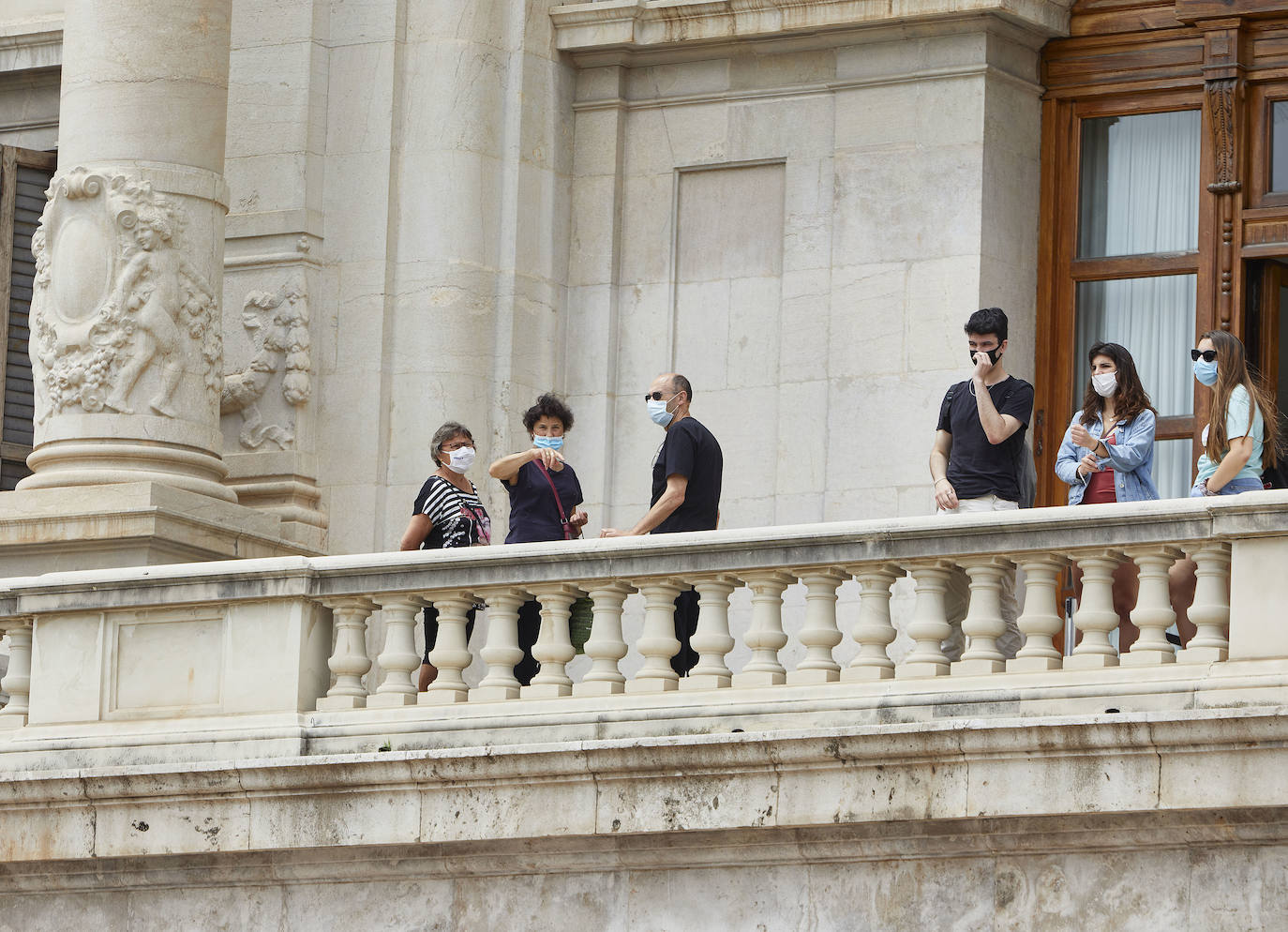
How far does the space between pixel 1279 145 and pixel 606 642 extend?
265 inches

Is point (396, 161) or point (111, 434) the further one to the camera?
point (396, 161)

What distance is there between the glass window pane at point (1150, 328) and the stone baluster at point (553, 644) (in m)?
5.79

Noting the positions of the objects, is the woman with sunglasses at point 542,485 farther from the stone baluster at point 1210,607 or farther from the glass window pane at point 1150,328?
the glass window pane at point 1150,328

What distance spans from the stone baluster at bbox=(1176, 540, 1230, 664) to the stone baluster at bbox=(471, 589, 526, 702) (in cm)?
328

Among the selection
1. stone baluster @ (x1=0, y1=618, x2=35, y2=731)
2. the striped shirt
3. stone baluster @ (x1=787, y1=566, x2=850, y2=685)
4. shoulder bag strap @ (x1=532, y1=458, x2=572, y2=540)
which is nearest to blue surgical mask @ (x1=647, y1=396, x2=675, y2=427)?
shoulder bag strap @ (x1=532, y1=458, x2=572, y2=540)

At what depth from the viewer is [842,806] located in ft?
45.2

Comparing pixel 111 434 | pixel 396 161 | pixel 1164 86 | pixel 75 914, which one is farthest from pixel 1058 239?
pixel 75 914

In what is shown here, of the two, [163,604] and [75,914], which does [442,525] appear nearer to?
[163,604]

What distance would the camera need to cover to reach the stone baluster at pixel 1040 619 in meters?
13.7

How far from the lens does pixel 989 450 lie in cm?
1519

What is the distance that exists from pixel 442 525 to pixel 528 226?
14.6 feet

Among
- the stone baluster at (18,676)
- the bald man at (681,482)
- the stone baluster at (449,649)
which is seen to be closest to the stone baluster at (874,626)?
the bald man at (681,482)

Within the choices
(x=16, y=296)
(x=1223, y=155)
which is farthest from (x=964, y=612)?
(x=16, y=296)

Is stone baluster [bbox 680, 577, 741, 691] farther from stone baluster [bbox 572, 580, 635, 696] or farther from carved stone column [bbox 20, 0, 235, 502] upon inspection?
carved stone column [bbox 20, 0, 235, 502]
